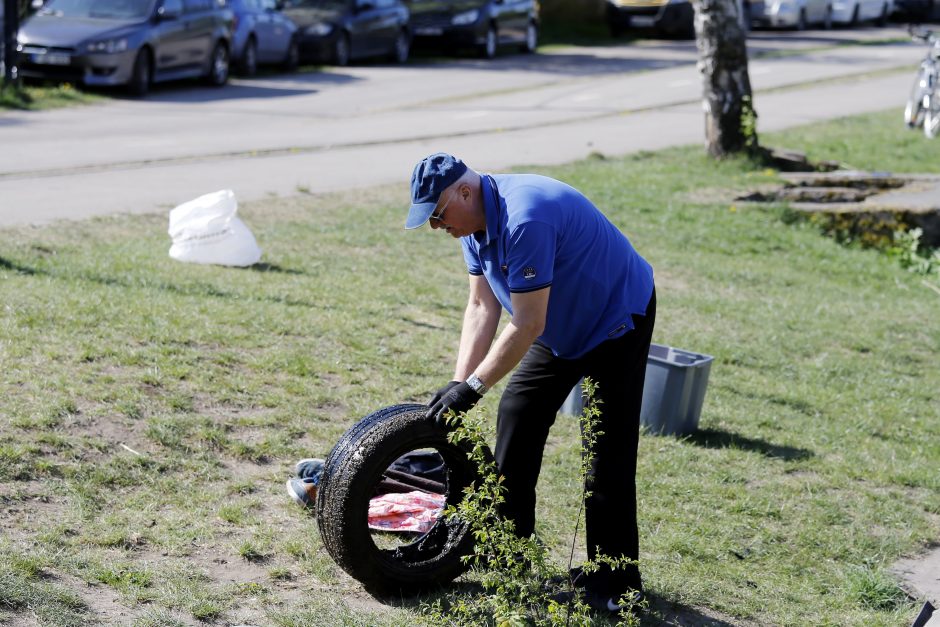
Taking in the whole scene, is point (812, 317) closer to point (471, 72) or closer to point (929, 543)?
point (929, 543)

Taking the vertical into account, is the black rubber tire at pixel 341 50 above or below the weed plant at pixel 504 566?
above

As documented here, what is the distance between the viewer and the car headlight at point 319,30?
25156 mm

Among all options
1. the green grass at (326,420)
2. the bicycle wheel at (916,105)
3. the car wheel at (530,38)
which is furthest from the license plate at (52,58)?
the car wheel at (530,38)

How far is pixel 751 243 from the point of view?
11.9 metres

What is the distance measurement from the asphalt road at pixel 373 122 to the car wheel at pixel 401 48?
35cm

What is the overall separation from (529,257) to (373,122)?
13787 millimetres

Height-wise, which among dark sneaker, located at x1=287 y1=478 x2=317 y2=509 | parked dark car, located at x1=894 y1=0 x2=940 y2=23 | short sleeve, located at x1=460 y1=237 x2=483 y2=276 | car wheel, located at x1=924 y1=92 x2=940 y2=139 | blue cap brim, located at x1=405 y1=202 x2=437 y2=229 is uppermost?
parked dark car, located at x1=894 y1=0 x2=940 y2=23

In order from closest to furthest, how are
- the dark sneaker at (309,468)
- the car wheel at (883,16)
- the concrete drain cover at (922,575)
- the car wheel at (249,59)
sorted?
the concrete drain cover at (922,575) → the dark sneaker at (309,468) → the car wheel at (249,59) → the car wheel at (883,16)

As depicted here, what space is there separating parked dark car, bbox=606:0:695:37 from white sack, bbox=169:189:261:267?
26704mm

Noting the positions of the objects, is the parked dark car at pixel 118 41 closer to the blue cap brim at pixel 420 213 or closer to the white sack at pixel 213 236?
the white sack at pixel 213 236

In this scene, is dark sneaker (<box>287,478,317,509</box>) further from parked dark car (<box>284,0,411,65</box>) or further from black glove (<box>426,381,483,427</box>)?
parked dark car (<box>284,0,411,65</box>)

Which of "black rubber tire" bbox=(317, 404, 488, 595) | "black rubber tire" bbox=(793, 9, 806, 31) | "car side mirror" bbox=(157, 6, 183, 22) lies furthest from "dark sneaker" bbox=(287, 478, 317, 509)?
"black rubber tire" bbox=(793, 9, 806, 31)

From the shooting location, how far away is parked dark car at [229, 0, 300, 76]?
2297 cm

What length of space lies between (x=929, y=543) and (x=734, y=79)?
975 centimetres
